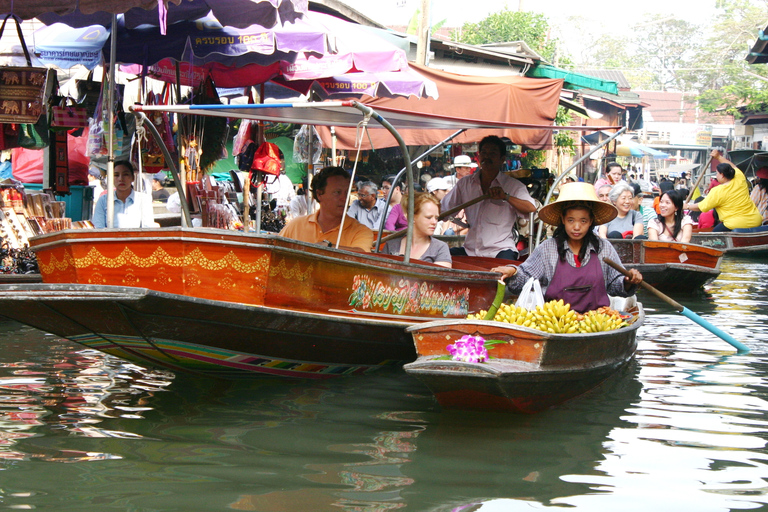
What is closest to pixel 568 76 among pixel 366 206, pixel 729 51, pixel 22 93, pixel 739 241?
pixel 739 241

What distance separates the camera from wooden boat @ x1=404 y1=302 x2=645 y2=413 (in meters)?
4.26

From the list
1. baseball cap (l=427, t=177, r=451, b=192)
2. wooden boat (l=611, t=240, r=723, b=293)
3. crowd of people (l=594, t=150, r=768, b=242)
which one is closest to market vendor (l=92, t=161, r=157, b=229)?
baseball cap (l=427, t=177, r=451, b=192)

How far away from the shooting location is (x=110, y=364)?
20.3 ft

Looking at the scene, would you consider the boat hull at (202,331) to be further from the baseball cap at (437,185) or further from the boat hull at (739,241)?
the boat hull at (739,241)

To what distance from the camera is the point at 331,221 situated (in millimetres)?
5965

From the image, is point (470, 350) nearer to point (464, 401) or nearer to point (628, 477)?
point (464, 401)

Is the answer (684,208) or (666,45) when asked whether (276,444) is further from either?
(666,45)

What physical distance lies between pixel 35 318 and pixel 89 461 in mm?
1056

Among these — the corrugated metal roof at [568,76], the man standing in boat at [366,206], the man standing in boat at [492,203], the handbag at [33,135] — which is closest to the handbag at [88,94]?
the handbag at [33,135]

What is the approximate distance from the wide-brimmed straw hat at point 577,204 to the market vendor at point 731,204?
9310 mm

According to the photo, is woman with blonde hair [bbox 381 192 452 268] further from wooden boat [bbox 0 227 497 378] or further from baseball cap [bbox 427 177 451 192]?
baseball cap [bbox 427 177 451 192]

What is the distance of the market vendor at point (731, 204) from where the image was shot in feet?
45.3

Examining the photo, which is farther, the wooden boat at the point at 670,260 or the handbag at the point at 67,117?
the wooden boat at the point at 670,260

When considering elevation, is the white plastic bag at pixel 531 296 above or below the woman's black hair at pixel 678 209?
below
